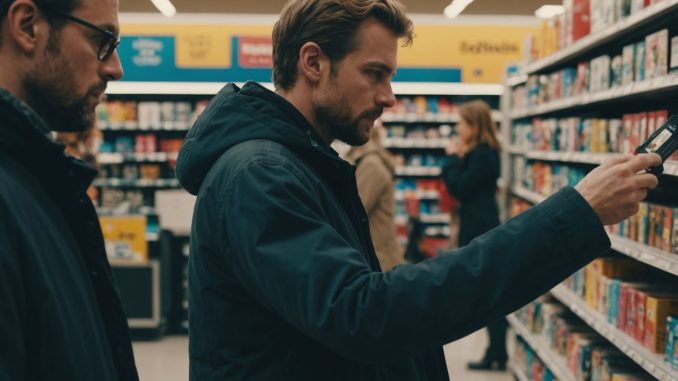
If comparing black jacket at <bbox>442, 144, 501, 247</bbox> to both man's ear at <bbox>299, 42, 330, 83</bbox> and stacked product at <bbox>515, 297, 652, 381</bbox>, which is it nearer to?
stacked product at <bbox>515, 297, 652, 381</bbox>

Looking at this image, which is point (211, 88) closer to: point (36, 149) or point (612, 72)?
point (612, 72)

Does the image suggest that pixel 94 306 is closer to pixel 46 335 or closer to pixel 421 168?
pixel 46 335

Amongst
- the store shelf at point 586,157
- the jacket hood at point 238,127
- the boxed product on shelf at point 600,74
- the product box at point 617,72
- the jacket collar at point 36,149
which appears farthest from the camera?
the boxed product on shelf at point 600,74

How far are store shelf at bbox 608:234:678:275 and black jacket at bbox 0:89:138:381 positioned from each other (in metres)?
1.77

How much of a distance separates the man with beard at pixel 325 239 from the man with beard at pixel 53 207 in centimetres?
22

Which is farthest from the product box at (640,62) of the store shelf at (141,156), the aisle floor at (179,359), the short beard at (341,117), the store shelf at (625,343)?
the store shelf at (141,156)

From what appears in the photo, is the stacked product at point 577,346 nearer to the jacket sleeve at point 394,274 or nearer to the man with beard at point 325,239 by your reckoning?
the man with beard at point 325,239

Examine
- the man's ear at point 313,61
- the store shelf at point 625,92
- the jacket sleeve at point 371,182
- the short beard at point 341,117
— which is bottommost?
the jacket sleeve at point 371,182

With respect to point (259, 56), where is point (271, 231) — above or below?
below

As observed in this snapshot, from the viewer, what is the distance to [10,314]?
0.96 m

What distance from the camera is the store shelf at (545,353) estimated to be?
376cm

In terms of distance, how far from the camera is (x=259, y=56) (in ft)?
32.1

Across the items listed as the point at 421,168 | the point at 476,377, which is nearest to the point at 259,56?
the point at 421,168

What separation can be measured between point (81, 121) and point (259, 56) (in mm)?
8669
